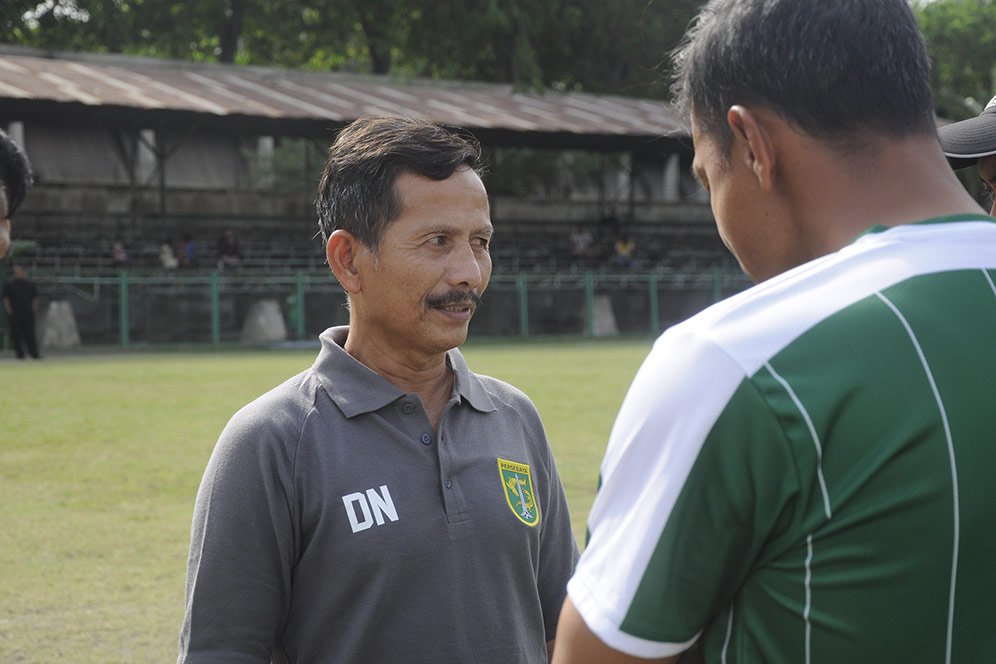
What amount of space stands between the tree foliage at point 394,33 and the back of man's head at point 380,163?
3420 centimetres

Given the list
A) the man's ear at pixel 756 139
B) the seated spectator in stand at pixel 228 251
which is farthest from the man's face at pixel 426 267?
the seated spectator in stand at pixel 228 251

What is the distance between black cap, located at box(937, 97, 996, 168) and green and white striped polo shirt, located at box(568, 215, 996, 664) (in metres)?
1.85

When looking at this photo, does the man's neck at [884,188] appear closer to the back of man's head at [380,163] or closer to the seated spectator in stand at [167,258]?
the back of man's head at [380,163]

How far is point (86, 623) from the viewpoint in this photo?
5.84 metres

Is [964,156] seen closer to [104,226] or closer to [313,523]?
[313,523]

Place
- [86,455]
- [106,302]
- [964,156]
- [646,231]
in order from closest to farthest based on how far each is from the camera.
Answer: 1. [964,156]
2. [86,455]
3. [106,302]
4. [646,231]

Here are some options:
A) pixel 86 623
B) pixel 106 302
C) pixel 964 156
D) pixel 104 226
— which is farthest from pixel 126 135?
pixel 964 156

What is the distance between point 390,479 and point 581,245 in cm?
3229

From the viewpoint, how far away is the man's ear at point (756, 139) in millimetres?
1491

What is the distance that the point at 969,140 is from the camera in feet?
10.3

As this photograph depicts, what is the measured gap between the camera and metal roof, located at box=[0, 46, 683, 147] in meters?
27.0

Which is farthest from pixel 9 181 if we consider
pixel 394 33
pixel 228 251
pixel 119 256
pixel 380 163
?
pixel 394 33

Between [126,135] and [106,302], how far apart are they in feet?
27.5

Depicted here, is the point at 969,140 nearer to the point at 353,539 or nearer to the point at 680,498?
the point at 353,539
